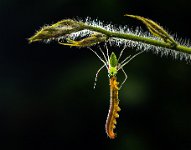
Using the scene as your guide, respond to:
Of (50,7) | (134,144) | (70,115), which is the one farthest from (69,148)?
(50,7)

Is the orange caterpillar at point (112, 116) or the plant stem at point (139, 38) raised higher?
the plant stem at point (139, 38)

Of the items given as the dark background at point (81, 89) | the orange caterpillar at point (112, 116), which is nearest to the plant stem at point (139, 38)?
the orange caterpillar at point (112, 116)

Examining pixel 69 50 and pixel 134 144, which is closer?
pixel 134 144

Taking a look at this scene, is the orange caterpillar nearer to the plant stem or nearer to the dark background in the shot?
the plant stem

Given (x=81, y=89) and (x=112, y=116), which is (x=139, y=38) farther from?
(x=81, y=89)

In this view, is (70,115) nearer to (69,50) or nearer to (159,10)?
(69,50)

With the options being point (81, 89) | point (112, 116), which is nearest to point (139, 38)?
point (112, 116)

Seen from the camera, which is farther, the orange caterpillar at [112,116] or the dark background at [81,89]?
the dark background at [81,89]

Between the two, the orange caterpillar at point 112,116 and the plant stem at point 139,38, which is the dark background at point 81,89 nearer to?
the orange caterpillar at point 112,116
